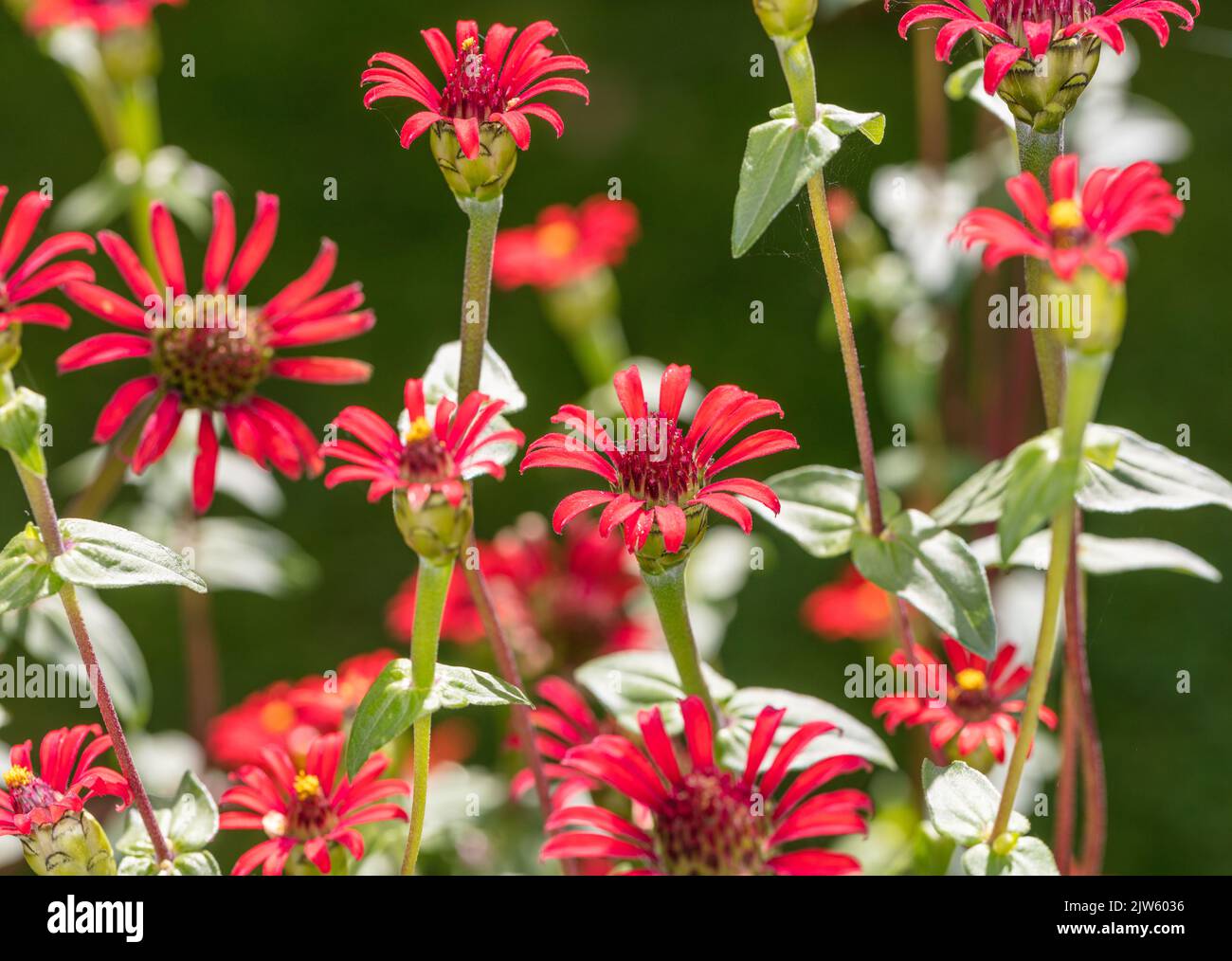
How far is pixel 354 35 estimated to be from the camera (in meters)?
2.17

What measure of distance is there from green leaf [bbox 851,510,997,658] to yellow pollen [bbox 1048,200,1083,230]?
20cm

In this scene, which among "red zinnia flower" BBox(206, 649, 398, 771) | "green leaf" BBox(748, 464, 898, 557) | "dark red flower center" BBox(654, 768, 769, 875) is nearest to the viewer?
"dark red flower center" BBox(654, 768, 769, 875)

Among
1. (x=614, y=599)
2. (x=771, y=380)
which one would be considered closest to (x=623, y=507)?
(x=614, y=599)

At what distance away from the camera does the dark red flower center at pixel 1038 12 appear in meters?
0.67

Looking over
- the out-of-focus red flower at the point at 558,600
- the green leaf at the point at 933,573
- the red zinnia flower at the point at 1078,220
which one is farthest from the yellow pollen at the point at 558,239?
the red zinnia flower at the point at 1078,220

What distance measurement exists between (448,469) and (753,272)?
1364mm

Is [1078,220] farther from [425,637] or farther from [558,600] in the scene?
[558,600]

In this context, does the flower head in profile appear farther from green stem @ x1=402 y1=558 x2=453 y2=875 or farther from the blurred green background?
the blurred green background

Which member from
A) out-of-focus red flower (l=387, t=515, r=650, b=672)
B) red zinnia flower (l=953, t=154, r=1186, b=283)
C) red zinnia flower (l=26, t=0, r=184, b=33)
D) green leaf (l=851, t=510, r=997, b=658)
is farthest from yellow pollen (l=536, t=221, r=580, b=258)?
red zinnia flower (l=953, t=154, r=1186, b=283)

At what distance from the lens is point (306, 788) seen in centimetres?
73

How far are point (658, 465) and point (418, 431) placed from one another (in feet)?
0.44

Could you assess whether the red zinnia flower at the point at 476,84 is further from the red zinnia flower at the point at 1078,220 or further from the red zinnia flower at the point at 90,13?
the red zinnia flower at the point at 90,13

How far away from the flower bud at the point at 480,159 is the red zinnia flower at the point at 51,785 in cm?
33

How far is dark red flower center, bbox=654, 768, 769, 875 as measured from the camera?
0.66 meters
